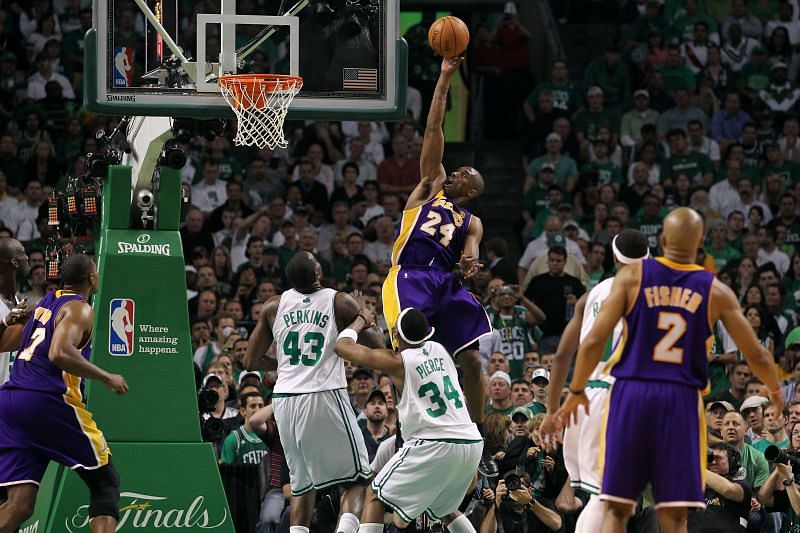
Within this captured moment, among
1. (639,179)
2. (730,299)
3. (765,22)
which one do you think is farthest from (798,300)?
(730,299)

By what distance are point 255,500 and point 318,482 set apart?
216 centimetres

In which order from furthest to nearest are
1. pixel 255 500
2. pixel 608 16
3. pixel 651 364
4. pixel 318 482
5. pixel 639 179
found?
pixel 608 16
pixel 639 179
pixel 255 500
pixel 318 482
pixel 651 364

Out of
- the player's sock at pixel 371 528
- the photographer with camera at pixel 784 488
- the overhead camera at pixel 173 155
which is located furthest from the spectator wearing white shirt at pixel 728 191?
the player's sock at pixel 371 528

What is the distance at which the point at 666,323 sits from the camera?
27.0 feet

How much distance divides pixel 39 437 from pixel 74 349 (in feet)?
2.22

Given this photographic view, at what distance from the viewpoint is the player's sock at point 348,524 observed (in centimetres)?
1062

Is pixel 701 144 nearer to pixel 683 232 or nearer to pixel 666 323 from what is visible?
pixel 683 232

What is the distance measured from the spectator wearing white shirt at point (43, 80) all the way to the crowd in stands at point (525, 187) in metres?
0.03

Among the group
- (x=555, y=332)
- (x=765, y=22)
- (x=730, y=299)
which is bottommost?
(x=555, y=332)

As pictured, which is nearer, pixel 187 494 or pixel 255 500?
pixel 187 494

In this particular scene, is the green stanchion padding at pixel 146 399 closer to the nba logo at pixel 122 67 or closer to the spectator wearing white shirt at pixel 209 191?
the nba logo at pixel 122 67

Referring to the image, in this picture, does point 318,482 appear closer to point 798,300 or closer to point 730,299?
point 730,299

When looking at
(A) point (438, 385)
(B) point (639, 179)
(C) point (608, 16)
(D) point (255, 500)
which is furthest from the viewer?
(C) point (608, 16)

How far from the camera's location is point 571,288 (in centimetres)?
1706
